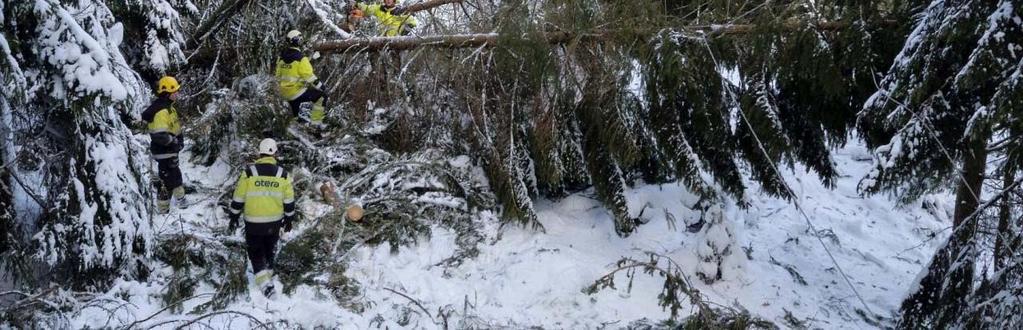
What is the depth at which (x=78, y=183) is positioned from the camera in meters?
4.85

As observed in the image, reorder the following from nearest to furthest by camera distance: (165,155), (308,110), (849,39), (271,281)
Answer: (849,39)
(271,281)
(165,155)
(308,110)

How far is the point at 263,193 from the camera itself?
582 centimetres

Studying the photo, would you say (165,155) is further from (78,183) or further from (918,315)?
(918,315)

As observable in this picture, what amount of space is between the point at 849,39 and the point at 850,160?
5.55 m

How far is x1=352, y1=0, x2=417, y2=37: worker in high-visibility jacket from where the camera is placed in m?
8.35

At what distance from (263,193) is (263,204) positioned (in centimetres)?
10

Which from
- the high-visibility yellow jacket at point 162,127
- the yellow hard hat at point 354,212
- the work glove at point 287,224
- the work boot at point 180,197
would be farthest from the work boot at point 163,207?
the yellow hard hat at point 354,212

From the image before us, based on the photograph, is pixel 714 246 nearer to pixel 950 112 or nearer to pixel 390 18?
pixel 950 112

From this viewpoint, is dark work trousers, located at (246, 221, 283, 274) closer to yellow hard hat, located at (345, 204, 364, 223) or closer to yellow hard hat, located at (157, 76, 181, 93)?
yellow hard hat, located at (345, 204, 364, 223)

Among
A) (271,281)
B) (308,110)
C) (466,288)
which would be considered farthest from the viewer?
(308,110)

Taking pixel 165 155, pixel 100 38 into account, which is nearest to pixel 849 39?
pixel 100 38

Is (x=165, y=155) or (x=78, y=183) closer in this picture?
(x=78, y=183)

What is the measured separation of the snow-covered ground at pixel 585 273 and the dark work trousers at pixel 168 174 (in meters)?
0.28

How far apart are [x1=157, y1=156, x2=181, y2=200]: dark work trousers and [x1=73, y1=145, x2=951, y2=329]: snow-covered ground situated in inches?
11.1
